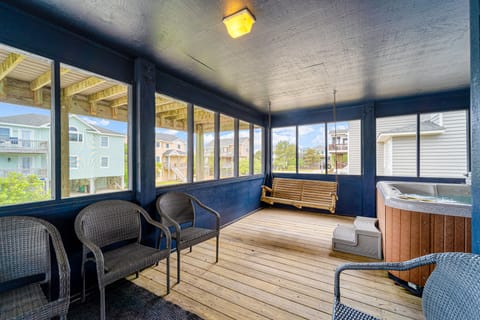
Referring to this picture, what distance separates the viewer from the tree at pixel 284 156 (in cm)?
552

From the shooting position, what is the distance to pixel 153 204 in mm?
2643

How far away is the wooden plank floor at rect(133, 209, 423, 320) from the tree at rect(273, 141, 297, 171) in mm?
2452

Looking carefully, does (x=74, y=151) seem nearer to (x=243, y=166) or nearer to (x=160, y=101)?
(x=160, y=101)

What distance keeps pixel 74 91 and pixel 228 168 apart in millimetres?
2827

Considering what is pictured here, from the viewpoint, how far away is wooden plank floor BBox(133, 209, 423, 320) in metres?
1.78

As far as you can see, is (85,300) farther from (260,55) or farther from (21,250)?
(260,55)

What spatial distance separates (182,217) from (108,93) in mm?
1810

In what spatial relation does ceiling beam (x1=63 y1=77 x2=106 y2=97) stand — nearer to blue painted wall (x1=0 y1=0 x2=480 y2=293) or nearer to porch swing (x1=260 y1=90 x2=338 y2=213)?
blue painted wall (x1=0 y1=0 x2=480 y2=293)

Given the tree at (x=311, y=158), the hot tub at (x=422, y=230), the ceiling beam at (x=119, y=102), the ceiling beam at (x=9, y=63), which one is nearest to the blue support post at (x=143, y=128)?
the ceiling beam at (x=119, y=102)

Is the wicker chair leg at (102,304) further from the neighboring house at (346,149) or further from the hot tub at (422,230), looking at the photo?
the neighboring house at (346,149)

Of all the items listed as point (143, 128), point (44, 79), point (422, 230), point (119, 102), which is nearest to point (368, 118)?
point (422, 230)

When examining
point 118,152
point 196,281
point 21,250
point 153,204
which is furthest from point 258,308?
point 118,152

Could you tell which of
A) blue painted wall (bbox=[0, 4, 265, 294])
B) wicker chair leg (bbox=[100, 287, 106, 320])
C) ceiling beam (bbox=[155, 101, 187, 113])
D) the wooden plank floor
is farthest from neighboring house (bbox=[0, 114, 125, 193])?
the wooden plank floor

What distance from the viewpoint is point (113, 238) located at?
2.05 meters
